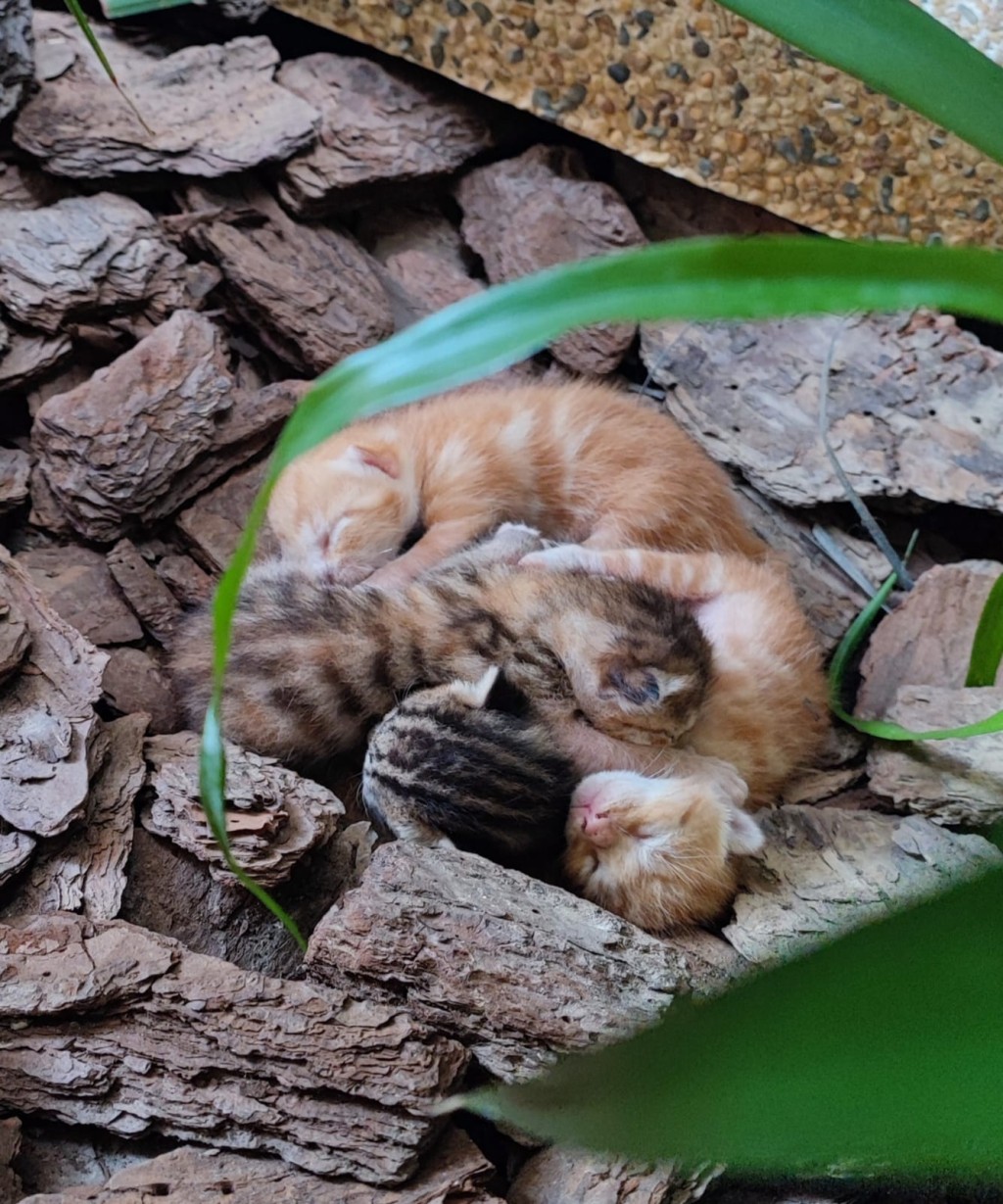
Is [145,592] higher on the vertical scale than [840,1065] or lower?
lower

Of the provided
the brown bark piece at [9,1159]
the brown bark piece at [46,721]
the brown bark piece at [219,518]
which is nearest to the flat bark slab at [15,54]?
the brown bark piece at [219,518]

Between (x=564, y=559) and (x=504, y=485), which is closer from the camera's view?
(x=564, y=559)

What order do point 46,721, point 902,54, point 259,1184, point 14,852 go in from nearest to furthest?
point 902,54
point 259,1184
point 14,852
point 46,721

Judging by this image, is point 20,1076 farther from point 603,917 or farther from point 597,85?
point 597,85

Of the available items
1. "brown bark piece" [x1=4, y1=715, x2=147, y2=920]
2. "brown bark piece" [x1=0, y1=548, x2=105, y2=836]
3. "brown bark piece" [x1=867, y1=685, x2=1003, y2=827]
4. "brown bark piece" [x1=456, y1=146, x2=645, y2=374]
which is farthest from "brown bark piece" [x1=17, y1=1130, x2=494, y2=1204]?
"brown bark piece" [x1=456, y1=146, x2=645, y2=374]

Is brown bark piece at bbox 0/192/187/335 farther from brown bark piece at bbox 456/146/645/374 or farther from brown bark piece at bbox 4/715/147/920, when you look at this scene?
brown bark piece at bbox 4/715/147/920

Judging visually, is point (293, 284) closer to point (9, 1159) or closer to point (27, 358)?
point (27, 358)

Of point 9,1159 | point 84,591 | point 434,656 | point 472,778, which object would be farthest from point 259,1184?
point 84,591
